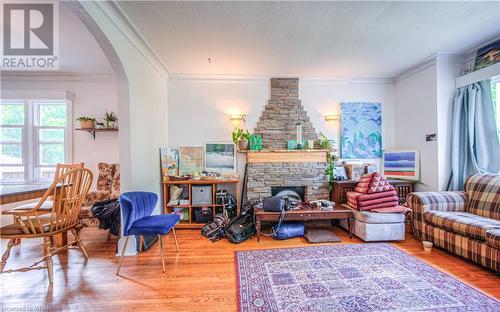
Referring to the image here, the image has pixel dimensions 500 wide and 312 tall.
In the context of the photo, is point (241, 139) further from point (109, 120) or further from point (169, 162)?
point (109, 120)

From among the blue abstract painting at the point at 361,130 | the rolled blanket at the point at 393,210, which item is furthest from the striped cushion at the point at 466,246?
the blue abstract painting at the point at 361,130

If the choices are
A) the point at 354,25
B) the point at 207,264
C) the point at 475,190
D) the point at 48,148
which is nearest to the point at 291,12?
the point at 354,25

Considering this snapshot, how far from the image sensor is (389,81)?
398 centimetres

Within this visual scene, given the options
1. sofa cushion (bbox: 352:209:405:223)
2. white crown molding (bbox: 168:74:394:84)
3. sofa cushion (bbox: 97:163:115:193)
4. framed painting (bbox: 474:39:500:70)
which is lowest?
sofa cushion (bbox: 352:209:405:223)

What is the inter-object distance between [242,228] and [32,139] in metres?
4.17

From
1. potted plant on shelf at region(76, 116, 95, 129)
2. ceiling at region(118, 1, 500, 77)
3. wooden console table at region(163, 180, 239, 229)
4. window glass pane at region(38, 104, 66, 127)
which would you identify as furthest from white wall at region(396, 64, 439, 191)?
window glass pane at region(38, 104, 66, 127)

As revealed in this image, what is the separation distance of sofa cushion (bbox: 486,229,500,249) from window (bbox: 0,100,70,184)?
19.7 ft

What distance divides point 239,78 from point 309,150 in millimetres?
1902

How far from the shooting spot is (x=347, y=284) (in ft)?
6.05

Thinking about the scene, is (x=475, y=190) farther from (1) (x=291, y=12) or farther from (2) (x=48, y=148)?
(2) (x=48, y=148)

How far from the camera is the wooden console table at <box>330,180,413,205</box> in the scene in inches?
133

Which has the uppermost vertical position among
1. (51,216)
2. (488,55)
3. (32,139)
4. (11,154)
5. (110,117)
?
(488,55)

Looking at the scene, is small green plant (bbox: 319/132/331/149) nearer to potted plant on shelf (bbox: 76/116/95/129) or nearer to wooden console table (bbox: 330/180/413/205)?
wooden console table (bbox: 330/180/413/205)

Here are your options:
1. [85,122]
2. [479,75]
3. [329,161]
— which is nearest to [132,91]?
[85,122]
